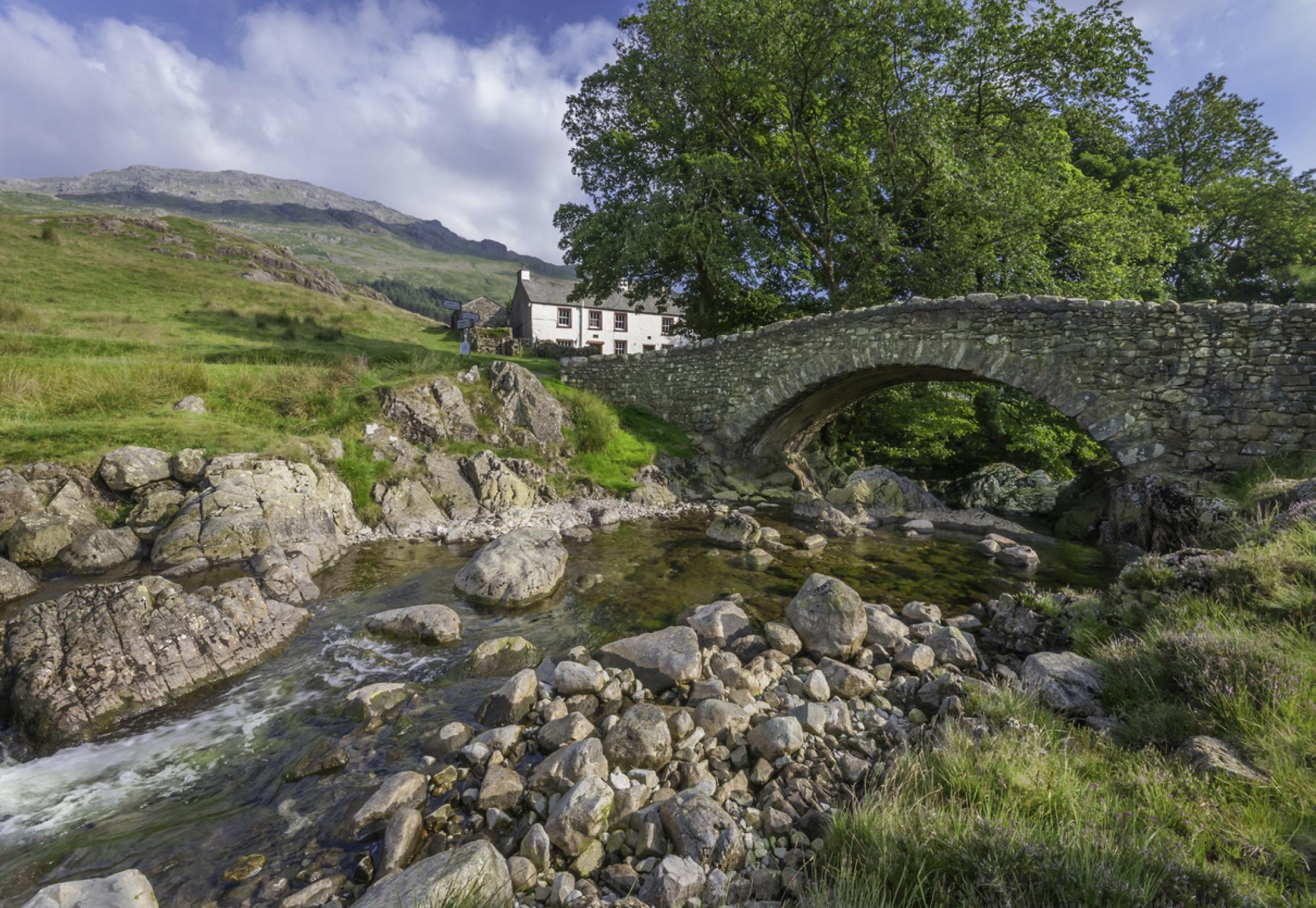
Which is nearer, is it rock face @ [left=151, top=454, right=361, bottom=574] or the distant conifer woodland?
rock face @ [left=151, top=454, right=361, bottom=574]

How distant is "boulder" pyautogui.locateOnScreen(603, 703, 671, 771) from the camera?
4.39 m

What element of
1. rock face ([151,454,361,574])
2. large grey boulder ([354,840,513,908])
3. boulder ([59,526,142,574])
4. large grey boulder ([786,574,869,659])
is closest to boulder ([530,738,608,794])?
large grey boulder ([354,840,513,908])

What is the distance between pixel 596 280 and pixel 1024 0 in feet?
56.7

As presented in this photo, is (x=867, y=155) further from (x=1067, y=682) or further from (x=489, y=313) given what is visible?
(x=489, y=313)

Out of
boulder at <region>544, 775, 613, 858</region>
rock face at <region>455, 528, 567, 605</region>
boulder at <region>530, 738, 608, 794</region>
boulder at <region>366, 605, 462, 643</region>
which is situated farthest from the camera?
rock face at <region>455, 528, 567, 605</region>

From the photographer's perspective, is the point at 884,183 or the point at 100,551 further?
the point at 884,183

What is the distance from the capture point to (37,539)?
8336 millimetres

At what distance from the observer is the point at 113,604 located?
5746 mm

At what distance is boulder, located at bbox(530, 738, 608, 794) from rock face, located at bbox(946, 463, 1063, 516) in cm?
1827

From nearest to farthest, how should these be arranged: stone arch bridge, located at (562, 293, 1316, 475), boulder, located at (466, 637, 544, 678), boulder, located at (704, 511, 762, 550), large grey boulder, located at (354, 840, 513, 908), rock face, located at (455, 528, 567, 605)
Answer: large grey boulder, located at (354, 840, 513, 908) → boulder, located at (466, 637, 544, 678) → rock face, located at (455, 528, 567, 605) → stone arch bridge, located at (562, 293, 1316, 475) → boulder, located at (704, 511, 762, 550)

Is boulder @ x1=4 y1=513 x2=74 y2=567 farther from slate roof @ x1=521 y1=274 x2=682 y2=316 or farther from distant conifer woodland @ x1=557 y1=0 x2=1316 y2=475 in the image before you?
slate roof @ x1=521 y1=274 x2=682 y2=316

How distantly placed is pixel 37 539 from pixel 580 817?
10.6 m

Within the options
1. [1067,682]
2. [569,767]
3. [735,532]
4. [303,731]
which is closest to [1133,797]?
[1067,682]

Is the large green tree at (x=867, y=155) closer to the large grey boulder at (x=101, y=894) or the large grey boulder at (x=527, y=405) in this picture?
the large grey boulder at (x=527, y=405)
